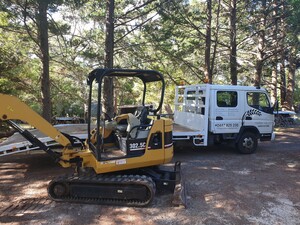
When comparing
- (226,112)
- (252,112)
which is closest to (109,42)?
(226,112)

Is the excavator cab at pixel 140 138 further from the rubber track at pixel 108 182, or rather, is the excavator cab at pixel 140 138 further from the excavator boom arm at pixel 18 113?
the excavator boom arm at pixel 18 113

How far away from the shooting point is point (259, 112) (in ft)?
29.9

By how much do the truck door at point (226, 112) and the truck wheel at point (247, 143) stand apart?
0.41m

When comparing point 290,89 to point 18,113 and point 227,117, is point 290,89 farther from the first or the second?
point 18,113

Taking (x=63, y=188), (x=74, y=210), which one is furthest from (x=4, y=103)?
(x=74, y=210)

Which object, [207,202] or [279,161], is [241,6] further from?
[207,202]

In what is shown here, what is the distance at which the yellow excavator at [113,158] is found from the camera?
4.91 metres

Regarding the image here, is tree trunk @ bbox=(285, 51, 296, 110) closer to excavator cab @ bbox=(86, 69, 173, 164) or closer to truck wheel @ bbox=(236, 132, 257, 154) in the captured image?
truck wheel @ bbox=(236, 132, 257, 154)

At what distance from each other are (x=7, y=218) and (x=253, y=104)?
763 cm

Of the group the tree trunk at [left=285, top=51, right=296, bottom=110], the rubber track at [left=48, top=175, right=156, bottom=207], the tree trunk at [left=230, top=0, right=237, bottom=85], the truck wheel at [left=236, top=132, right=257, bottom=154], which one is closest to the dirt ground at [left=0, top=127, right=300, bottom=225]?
the rubber track at [left=48, top=175, right=156, bottom=207]

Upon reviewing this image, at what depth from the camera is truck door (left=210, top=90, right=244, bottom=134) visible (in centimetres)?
862

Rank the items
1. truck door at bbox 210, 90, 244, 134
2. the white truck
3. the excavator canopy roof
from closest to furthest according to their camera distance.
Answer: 1. the excavator canopy roof
2. the white truck
3. truck door at bbox 210, 90, 244, 134

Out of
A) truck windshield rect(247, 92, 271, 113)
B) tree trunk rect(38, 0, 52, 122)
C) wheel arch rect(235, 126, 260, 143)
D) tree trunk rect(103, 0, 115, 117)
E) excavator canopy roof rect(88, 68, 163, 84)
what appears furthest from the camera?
tree trunk rect(103, 0, 115, 117)

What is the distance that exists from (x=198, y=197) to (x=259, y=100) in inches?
202
